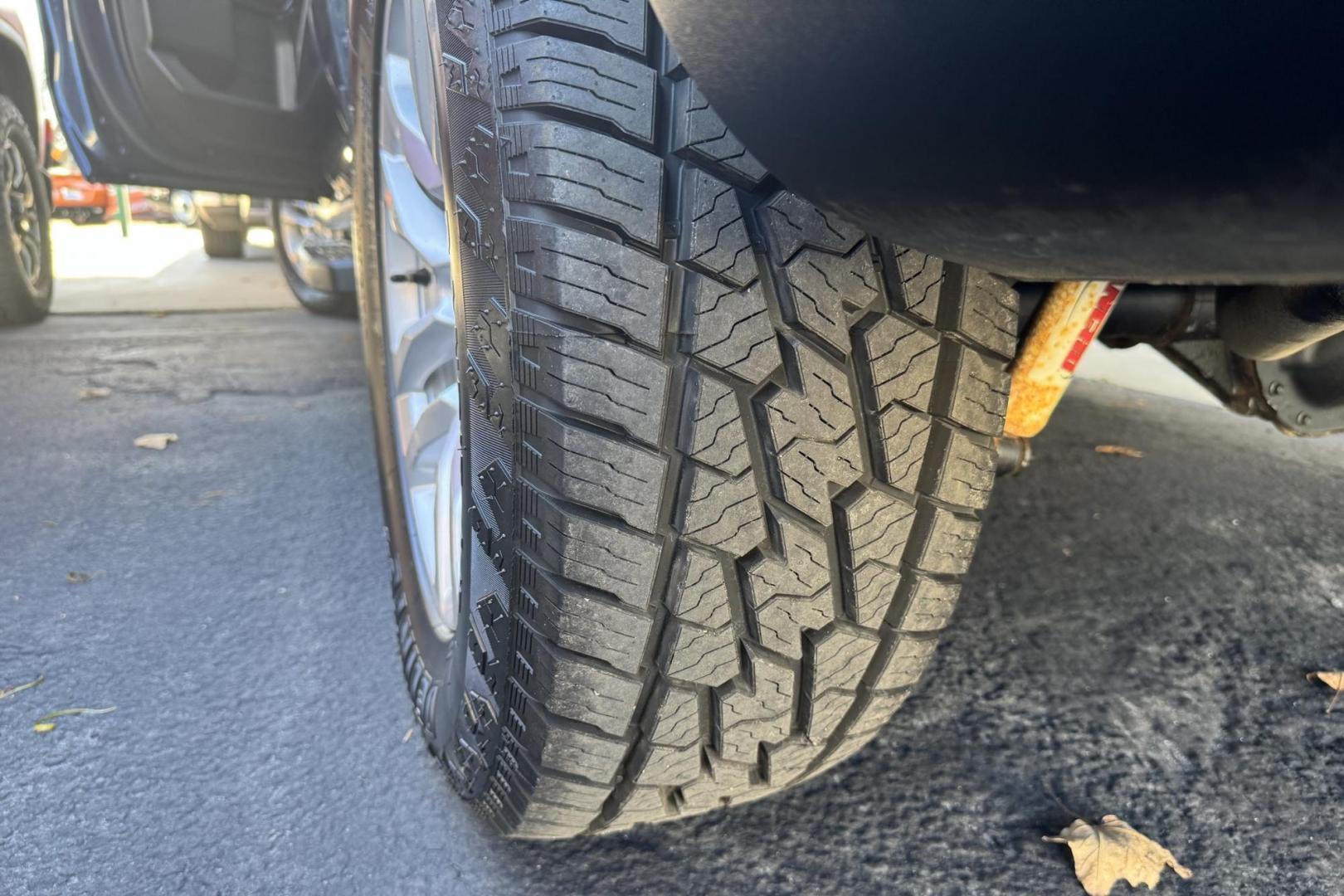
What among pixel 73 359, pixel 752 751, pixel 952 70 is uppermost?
pixel 952 70

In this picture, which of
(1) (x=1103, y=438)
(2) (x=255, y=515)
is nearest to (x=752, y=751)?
(2) (x=255, y=515)

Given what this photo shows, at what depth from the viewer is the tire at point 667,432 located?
629 millimetres

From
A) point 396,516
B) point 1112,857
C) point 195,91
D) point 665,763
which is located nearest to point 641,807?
point 665,763

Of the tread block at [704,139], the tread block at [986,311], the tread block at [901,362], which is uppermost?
the tread block at [704,139]

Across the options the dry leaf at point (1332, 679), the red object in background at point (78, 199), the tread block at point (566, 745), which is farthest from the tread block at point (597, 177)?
the red object in background at point (78, 199)

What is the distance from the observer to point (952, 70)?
412 mm

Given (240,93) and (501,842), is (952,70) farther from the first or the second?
(240,93)

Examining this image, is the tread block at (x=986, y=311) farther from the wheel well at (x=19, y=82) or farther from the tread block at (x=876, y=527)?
the wheel well at (x=19, y=82)

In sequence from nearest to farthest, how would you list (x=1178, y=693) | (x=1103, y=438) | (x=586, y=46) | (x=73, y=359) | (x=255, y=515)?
(x=586, y=46)
(x=1178, y=693)
(x=255, y=515)
(x=1103, y=438)
(x=73, y=359)

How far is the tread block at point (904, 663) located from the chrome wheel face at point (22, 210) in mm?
3672

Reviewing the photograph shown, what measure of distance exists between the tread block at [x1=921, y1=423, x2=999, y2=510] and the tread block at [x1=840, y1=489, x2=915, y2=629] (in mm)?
36

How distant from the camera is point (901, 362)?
70cm

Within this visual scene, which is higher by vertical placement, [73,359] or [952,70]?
[952,70]

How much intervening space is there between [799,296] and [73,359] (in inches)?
120
